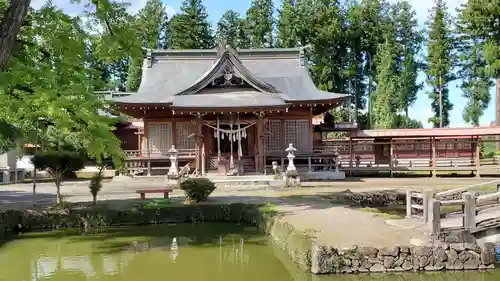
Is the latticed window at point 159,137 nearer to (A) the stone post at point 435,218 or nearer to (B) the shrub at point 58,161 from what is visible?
(B) the shrub at point 58,161

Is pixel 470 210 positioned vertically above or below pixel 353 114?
below

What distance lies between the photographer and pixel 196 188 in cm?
1803

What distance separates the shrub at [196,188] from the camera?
18047 mm

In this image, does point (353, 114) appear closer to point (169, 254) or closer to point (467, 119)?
point (467, 119)

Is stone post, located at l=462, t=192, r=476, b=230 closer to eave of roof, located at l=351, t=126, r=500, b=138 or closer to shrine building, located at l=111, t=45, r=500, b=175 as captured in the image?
shrine building, located at l=111, t=45, r=500, b=175

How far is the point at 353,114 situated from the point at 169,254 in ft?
154

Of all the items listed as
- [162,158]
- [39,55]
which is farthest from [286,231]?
[162,158]

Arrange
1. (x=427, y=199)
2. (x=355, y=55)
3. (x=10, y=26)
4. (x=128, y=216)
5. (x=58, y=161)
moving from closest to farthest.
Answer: (x=10, y=26) < (x=427, y=199) < (x=128, y=216) < (x=58, y=161) < (x=355, y=55)

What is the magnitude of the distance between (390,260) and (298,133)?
66.3 ft

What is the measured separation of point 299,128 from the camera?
2994cm

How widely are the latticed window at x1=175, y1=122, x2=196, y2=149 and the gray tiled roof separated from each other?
1.85 meters

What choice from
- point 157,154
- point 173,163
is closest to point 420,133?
point 173,163

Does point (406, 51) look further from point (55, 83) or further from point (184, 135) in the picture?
point (55, 83)

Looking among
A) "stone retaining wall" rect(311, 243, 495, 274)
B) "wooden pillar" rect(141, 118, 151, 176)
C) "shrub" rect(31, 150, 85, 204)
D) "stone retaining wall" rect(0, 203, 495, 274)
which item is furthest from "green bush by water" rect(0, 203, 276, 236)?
"wooden pillar" rect(141, 118, 151, 176)
